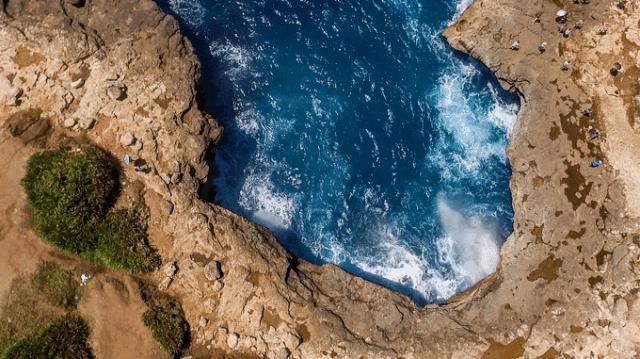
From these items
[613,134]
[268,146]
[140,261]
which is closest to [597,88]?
[613,134]

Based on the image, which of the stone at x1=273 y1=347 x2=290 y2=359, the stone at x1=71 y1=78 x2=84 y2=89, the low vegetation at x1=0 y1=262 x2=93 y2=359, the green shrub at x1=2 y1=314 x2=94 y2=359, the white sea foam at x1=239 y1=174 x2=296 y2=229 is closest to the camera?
the green shrub at x1=2 y1=314 x2=94 y2=359

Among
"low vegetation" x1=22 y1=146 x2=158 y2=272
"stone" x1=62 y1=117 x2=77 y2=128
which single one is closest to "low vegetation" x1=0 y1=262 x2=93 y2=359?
"low vegetation" x1=22 y1=146 x2=158 y2=272

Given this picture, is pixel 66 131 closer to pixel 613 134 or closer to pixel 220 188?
pixel 220 188

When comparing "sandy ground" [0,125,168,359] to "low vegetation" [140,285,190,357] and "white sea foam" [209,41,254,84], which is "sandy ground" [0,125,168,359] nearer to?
"low vegetation" [140,285,190,357]

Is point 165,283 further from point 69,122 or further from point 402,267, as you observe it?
point 402,267

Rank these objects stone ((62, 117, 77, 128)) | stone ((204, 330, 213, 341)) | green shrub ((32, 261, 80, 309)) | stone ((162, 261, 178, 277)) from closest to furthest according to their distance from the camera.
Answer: green shrub ((32, 261, 80, 309)) < stone ((204, 330, 213, 341)) < stone ((162, 261, 178, 277)) < stone ((62, 117, 77, 128))

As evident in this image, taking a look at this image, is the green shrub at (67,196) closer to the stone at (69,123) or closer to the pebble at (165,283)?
the stone at (69,123)

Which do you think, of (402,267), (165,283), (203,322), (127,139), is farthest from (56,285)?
(402,267)
